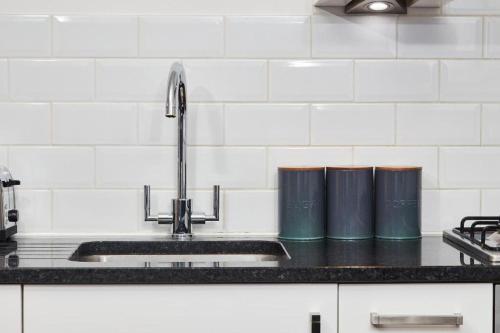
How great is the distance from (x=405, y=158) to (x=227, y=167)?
1.61 feet

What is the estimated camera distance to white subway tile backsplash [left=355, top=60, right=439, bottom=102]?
71.7 inches

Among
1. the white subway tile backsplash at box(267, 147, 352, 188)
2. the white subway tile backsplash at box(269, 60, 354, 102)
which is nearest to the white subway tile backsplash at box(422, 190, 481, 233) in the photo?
the white subway tile backsplash at box(267, 147, 352, 188)

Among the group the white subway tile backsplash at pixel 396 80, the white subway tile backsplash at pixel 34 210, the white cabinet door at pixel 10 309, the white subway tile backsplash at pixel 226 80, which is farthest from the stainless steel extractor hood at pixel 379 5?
the white cabinet door at pixel 10 309

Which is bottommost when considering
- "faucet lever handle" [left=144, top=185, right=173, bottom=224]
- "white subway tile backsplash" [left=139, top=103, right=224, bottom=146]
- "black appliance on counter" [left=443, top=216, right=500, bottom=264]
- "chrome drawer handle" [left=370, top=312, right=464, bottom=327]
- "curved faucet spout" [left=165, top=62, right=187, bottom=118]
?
"chrome drawer handle" [left=370, top=312, right=464, bottom=327]

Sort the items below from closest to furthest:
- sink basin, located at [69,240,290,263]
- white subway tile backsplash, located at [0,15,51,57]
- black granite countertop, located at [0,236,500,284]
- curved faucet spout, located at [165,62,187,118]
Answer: black granite countertop, located at [0,236,500,284], curved faucet spout, located at [165,62,187,118], sink basin, located at [69,240,290,263], white subway tile backsplash, located at [0,15,51,57]

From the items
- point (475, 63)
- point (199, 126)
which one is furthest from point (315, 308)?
point (475, 63)

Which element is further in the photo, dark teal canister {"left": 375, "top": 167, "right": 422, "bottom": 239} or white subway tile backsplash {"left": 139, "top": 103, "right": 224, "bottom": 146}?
white subway tile backsplash {"left": 139, "top": 103, "right": 224, "bottom": 146}

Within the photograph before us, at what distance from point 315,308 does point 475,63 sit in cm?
92

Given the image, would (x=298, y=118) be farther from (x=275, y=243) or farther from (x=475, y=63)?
(x=475, y=63)

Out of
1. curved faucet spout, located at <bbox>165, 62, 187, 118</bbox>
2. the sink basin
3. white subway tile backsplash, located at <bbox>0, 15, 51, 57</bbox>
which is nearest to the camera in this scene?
curved faucet spout, located at <bbox>165, 62, 187, 118</bbox>

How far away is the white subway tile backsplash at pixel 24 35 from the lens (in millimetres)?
1776

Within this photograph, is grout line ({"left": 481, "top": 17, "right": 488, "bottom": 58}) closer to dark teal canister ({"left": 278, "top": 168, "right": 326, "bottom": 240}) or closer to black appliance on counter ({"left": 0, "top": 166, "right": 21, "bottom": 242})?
dark teal canister ({"left": 278, "top": 168, "right": 326, "bottom": 240})

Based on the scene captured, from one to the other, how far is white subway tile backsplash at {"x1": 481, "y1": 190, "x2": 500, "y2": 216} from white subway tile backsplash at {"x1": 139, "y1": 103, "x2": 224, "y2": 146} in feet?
2.44

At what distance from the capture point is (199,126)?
1.81 meters
